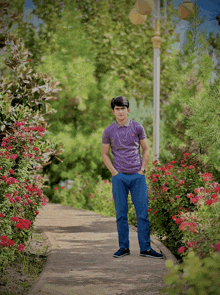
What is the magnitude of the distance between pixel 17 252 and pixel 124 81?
30.3 feet

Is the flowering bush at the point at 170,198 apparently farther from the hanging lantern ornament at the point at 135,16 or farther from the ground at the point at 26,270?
the hanging lantern ornament at the point at 135,16

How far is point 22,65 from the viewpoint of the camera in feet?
25.8

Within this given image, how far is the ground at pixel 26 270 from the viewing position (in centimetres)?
428

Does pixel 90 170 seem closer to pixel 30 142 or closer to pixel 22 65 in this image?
pixel 22 65

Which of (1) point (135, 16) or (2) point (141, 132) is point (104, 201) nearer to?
(1) point (135, 16)

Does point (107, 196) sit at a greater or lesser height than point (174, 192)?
lesser

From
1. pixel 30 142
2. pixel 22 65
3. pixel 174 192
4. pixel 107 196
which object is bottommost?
pixel 107 196

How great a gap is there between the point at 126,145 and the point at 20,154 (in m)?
1.96

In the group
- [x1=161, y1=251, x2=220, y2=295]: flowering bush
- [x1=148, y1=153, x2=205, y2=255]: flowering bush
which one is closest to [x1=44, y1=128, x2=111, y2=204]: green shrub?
[x1=148, y1=153, x2=205, y2=255]: flowering bush

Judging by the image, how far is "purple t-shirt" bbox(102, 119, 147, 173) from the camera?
5.10 meters

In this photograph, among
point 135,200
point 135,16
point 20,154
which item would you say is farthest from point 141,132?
point 135,16

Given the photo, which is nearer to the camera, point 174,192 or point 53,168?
point 174,192

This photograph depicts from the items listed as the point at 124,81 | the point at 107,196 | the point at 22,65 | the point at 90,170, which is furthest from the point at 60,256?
the point at 124,81

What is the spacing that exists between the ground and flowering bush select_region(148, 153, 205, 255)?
1.77 metres
